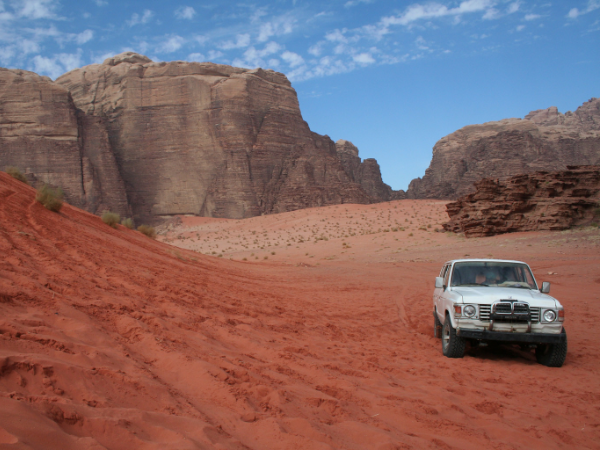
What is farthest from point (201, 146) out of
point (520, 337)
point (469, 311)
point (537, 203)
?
point (520, 337)

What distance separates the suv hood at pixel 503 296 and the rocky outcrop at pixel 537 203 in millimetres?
23372

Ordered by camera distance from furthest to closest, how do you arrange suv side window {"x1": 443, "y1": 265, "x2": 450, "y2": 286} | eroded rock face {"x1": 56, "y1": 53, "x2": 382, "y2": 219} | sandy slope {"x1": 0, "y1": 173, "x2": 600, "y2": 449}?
eroded rock face {"x1": 56, "y1": 53, "x2": 382, "y2": 219} < suv side window {"x1": 443, "y1": 265, "x2": 450, "y2": 286} < sandy slope {"x1": 0, "y1": 173, "x2": 600, "y2": 449}

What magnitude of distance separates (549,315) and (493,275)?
135 cm

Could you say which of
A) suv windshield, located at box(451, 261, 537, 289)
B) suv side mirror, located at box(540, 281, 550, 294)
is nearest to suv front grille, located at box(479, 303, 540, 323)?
suv side mirror, located at box(540, 281, 550, 294)

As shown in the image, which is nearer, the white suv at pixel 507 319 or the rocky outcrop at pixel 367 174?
the white suv at pixel 507 319

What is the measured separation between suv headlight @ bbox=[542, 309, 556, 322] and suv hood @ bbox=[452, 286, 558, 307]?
0.09 meters

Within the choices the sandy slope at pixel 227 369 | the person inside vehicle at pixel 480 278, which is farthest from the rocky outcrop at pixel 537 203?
the person inside vehicle at pixel 480 278

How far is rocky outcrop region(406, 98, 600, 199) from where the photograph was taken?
70375mm

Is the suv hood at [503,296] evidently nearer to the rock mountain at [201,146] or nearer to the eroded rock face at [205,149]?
the rock mountain at [201,146]

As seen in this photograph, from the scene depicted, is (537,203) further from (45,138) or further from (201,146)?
(45,138)

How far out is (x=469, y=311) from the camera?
6.78 meters

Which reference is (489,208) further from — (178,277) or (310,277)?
(178,277)

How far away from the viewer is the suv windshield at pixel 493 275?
7654 millimetres

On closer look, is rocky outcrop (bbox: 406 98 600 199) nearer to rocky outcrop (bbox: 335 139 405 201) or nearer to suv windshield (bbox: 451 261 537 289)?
rocky outcrop (bbox: 335 139 405 201)
